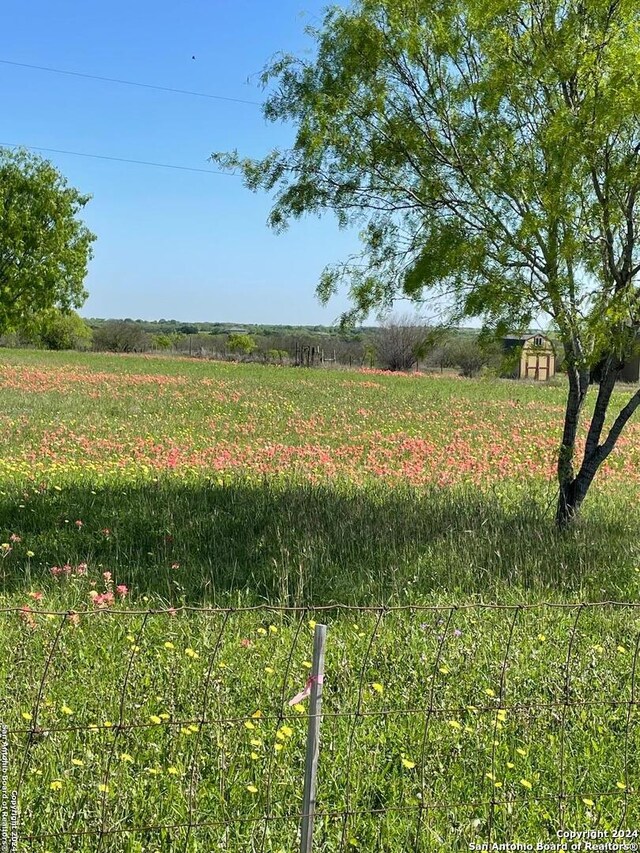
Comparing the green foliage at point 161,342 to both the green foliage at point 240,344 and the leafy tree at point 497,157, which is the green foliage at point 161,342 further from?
the leafy tree at point 497,157

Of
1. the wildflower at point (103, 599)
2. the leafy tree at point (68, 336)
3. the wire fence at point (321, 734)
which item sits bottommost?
the wire fence at point (321, 734)

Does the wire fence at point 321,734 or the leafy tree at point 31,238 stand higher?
the leafy tree at point 31,238

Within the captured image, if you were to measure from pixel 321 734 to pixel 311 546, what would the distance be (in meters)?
2.86

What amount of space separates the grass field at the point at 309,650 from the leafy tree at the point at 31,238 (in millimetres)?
31441

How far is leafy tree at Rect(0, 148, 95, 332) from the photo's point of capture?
129 feet

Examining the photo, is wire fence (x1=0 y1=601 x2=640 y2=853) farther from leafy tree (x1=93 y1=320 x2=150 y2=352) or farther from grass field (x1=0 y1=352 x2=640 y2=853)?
leafy tree (x1=93 y1=320 x2=150 y2=352)

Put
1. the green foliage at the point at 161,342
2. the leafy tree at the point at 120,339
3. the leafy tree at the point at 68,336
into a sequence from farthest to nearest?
the green foliage at the point at 161,342, the leafy tree at the point at 120,339, the leafy tree at the point at 68,336

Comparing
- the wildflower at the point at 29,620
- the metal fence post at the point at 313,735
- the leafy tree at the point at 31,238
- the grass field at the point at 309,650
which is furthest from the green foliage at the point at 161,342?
the metal fence post at the point at 313,735

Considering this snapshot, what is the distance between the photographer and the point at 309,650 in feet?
15.7

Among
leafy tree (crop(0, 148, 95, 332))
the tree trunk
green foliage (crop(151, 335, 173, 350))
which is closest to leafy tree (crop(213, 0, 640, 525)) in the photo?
the tree trunk

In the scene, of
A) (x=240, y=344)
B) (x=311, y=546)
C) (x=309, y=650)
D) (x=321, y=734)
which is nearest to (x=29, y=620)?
(x=309, y=650)

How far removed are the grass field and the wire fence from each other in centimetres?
2

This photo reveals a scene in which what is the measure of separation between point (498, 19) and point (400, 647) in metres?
5.73

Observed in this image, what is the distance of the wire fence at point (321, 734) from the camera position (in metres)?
3.21
